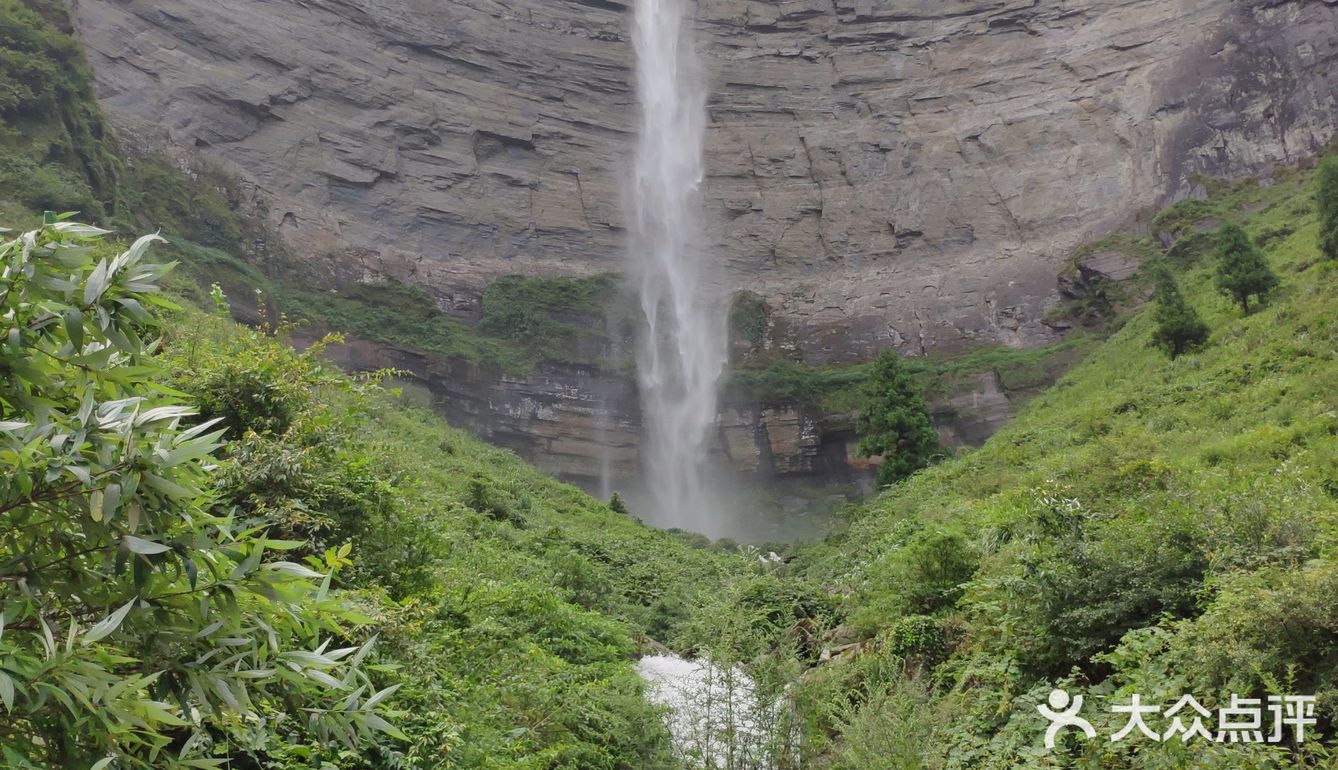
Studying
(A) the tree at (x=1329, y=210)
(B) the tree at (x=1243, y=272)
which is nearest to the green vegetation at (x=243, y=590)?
(B) the tree at (x=1243, y=272)

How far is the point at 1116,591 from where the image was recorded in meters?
6.54

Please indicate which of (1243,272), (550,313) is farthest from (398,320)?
(1243,272)

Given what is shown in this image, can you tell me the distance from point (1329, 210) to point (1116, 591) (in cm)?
2109

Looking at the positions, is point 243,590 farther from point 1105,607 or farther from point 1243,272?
point 1243,272

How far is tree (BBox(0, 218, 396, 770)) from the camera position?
240 cm

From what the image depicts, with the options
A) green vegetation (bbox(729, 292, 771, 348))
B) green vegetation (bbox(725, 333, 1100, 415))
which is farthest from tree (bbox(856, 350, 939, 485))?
green vegetation (bbox(729, 292, 771, 348))

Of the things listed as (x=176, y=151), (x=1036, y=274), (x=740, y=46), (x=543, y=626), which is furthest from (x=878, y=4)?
(x=543, y=626)

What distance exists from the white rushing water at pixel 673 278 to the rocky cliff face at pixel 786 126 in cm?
155

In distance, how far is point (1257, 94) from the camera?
42594 mm

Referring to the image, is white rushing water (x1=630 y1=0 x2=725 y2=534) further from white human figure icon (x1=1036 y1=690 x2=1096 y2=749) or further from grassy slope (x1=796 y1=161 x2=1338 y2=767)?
white human figure icon (x1=1036 y1=690 x2=1096 y2=749)

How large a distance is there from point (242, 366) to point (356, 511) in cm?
184

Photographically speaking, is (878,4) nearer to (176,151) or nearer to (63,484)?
(176,151)

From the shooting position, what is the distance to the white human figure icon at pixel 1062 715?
5.65 m

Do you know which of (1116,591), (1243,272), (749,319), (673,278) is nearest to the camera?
(1116,591)
